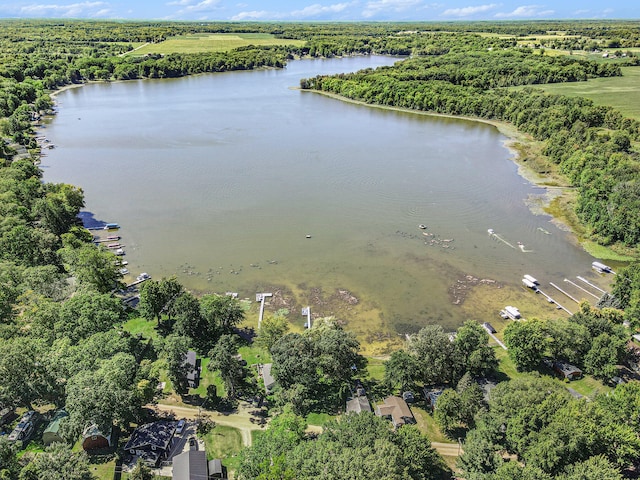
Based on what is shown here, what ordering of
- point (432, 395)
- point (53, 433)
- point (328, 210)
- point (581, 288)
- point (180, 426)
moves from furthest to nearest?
point (328, 210), point (581, 288), point (432, 395), point (180, 426), point (53, 433)

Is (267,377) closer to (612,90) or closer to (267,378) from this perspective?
(267,378)

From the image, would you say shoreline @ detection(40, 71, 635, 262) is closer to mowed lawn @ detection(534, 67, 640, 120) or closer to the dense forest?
the dense forest

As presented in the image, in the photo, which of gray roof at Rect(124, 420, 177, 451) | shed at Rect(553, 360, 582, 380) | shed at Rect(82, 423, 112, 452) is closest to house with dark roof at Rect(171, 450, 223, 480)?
gray roof at Rect(124, 420, 177, 451)

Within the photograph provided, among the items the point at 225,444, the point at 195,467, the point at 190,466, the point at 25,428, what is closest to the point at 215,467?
the point at 195,467

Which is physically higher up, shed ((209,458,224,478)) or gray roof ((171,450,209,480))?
gray roof ((171,450,209,480))

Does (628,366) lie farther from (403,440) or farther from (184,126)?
(184,126)

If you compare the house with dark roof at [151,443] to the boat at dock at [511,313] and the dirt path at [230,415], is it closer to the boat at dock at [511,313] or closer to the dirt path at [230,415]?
the dirt path at [230,415]
